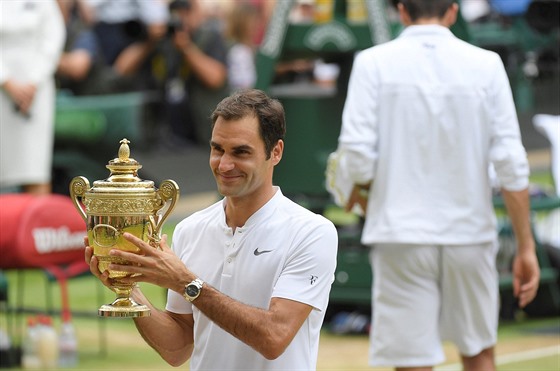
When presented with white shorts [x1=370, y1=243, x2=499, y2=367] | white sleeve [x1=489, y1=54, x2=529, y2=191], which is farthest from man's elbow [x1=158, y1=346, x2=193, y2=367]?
white sleeve [x1=489, y1=54, x2=529, y2=191]

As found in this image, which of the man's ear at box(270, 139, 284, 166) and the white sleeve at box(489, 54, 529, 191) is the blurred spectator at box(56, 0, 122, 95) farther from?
the man's ear at box(270, 139, 284, 166)

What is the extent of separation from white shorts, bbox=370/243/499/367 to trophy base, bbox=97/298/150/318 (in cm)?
222

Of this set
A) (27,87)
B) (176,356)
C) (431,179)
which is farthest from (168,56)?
(176,356)

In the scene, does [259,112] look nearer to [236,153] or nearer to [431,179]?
[236,153]

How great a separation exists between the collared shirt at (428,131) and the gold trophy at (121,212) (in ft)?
7.19

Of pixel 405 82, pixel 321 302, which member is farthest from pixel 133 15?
pixel 321 302

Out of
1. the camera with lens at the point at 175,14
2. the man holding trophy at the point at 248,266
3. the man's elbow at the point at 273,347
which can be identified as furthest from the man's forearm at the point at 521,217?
the camera with lens at the point at 175,14

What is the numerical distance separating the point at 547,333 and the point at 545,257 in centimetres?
55

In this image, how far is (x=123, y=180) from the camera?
14.4 feet

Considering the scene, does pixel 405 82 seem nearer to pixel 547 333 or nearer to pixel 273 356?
pixel 273 356

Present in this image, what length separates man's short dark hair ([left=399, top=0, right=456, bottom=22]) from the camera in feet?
21.4


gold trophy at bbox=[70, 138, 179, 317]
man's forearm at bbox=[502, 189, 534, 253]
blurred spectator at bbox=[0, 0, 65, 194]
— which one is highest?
gold trophy at bbox=[70, 138, 179, 317]

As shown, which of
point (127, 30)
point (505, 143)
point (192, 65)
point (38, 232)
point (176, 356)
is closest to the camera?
point (176, 356)

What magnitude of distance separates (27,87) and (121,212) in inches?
231
